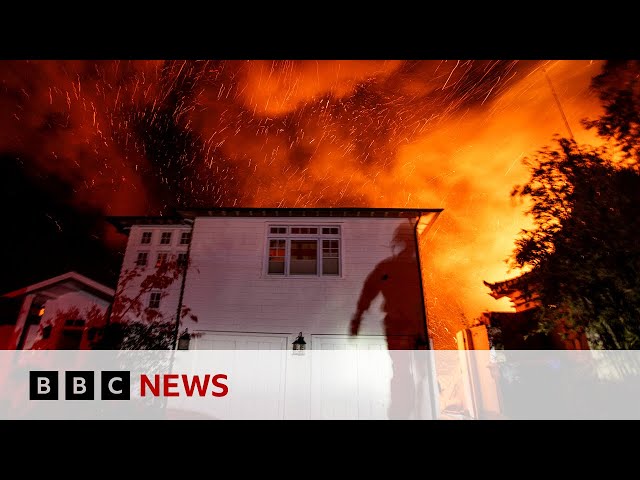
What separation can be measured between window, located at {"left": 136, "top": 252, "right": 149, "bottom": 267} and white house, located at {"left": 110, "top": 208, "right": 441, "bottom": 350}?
470cm

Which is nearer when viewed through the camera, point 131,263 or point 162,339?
point 162,339

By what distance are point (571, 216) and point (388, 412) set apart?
312 inches

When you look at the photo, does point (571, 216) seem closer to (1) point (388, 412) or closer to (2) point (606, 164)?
(2) point (606, 164)

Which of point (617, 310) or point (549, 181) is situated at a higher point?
point (549, 181)

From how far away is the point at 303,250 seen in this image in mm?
13078

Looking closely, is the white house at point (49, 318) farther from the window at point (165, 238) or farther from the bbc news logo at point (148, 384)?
the window at point (165, 238)

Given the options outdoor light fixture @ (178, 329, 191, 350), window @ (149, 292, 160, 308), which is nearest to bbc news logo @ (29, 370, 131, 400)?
outdoor light fixture @ (178, 329, 191, 350)

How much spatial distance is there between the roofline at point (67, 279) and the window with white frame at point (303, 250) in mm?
9551

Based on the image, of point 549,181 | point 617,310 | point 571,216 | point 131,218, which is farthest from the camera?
point 131,218

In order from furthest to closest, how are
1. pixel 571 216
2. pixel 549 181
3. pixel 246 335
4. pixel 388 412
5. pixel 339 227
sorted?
pixel 339 227, pixel 246 335, pixel 388 412, pixel 549 181, pixel 571 216

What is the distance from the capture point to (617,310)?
8086 millimetres

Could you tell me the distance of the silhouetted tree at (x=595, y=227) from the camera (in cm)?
806
